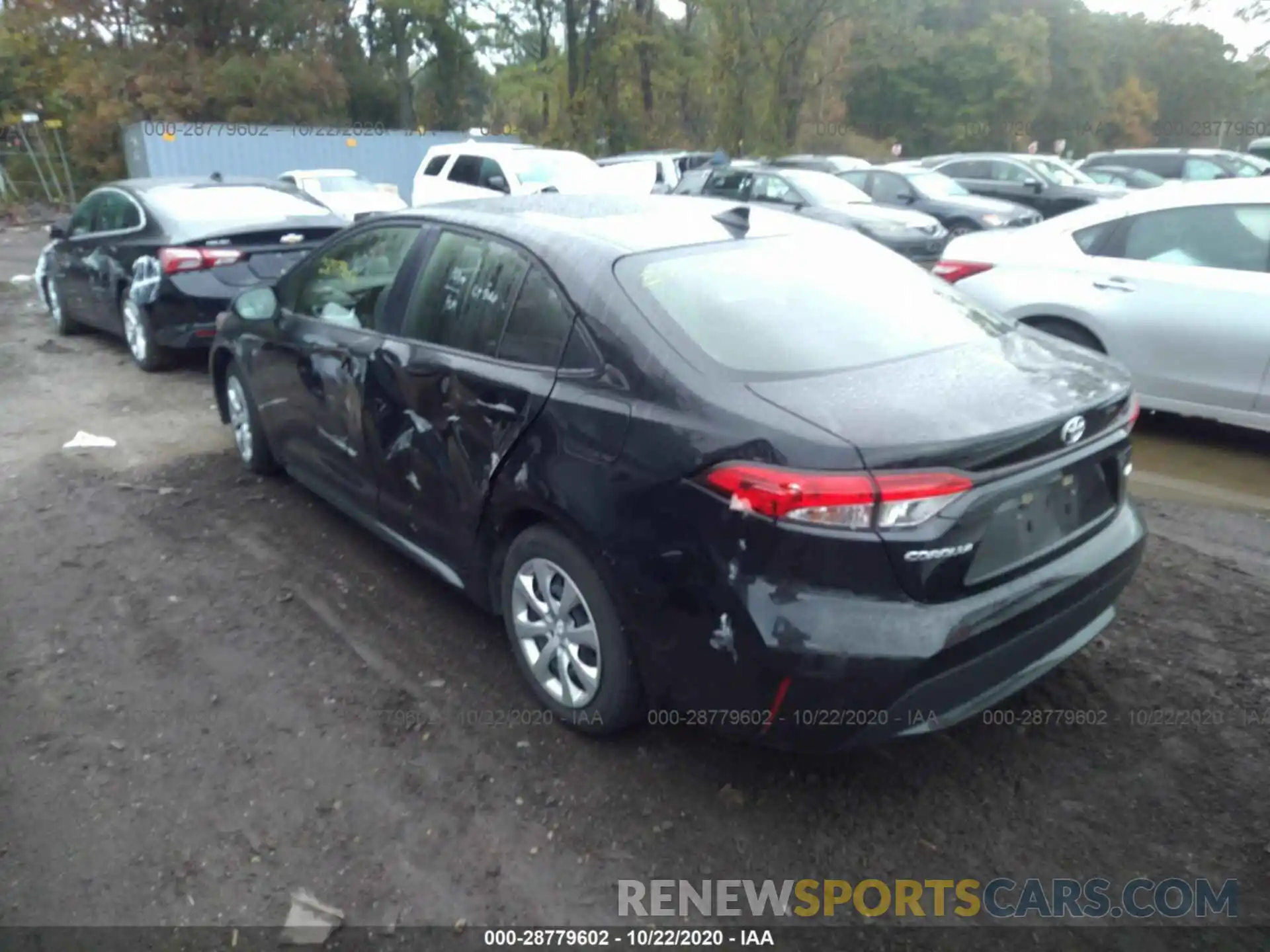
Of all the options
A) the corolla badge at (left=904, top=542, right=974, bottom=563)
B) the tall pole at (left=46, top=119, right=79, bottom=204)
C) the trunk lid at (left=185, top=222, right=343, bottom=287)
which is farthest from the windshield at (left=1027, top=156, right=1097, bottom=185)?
the tall pole at (left=46, top=119, right=79, bottom=204)

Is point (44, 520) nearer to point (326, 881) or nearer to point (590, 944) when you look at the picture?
point (326, 881)

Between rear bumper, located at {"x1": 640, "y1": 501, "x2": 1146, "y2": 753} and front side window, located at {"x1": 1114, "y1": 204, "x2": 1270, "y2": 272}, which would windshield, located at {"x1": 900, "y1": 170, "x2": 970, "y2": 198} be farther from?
rear bumper, located at {"x1": 640, "y1": 501, "x2": 1146, "y2": 753}

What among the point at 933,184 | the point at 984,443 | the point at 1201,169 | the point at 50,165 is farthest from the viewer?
the point at 50,165

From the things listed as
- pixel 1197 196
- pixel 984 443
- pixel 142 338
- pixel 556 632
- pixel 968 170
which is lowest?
pixel 142 338

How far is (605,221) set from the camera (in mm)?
3725

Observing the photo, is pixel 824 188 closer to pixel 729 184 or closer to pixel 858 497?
pixel 729 184

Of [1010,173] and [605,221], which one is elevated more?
[605,221]

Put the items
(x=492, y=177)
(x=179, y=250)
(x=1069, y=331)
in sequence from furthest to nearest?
(x=492, y=177)
(x=179, y=250)
(x=1069, y=331)

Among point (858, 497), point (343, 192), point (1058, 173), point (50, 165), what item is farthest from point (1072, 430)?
point (50, 165)

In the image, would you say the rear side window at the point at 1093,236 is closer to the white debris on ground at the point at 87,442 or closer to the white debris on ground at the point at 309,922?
the white debris on ground at the point at 309,922

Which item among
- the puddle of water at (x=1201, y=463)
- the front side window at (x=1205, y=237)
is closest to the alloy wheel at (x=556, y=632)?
the puddle of water at (x=1201, y=463)

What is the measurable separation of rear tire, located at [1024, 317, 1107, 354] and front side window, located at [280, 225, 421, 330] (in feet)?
13.1

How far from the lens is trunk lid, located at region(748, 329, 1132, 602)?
2629 mm

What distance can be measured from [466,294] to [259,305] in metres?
1.78
